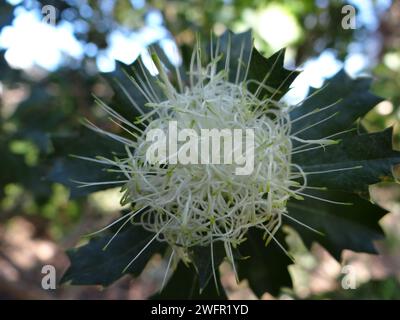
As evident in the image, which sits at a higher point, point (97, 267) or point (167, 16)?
point (167, 16)

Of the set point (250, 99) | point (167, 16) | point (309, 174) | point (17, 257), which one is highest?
point (167, 16)

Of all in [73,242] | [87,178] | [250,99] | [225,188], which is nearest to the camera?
[225,188]

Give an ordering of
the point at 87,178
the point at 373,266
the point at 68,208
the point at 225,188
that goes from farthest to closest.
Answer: the point at 373,266
the point at 68,208
the point at 87,178
the point at 225,188

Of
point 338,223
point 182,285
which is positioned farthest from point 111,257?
point 338,223

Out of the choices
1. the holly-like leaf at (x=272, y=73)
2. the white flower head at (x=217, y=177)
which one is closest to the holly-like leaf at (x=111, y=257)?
the white flower head at (x=217, y=177)

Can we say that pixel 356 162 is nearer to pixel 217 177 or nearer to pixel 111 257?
pixel 217 177

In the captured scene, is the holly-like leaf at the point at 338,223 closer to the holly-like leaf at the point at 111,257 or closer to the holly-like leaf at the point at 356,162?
the holly-like leaf at the point at 356,162

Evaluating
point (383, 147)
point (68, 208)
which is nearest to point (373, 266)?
point (68, 208)

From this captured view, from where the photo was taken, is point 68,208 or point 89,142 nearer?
point 89,142

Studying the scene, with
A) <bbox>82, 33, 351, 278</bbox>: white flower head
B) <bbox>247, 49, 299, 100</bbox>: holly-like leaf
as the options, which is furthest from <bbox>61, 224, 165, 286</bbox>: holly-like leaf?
<bbox>247, 49, 299, 100</bbox>: holly-like leaf
